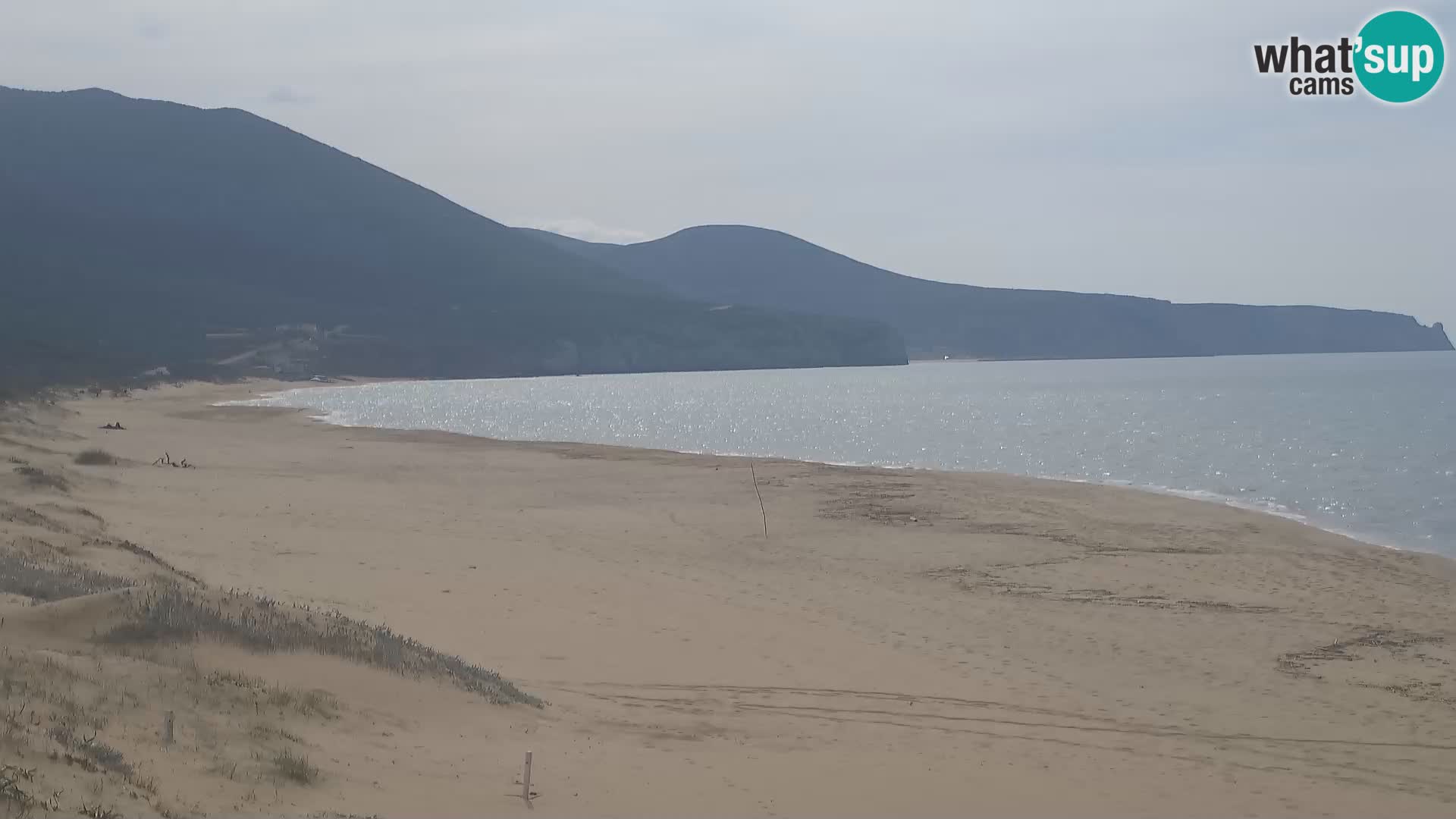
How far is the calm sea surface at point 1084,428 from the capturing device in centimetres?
3456

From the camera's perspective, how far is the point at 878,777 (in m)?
9.08

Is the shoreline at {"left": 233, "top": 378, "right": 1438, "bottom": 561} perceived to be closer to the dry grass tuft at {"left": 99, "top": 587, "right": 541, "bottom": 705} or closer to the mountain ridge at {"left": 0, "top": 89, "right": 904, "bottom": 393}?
the dry grass tuft at {"left": 99, "top": 587, "right": 541, "bottom": 705}

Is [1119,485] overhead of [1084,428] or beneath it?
beneath

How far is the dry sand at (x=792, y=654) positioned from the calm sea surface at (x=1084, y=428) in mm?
9301

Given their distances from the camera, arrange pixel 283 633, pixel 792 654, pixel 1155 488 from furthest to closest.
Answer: pixel 1155 488 < pixel 792 654 < pixel 283 633

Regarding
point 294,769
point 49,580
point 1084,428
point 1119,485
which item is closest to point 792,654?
point 294,769

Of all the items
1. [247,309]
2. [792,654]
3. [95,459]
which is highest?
[247,309]

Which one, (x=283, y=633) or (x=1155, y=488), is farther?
(x=1155, y=488)

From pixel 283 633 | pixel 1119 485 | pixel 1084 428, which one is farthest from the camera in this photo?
pixel 1084 428

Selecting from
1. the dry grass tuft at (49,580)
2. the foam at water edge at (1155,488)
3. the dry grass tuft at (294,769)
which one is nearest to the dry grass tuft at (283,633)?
the dry grass tuft at (49,580)

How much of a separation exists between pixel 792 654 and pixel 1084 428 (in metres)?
52.0

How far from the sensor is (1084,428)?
2430 inches

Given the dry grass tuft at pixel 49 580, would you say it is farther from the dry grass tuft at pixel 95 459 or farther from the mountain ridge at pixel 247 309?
the mountain ridge at pixel 247 309

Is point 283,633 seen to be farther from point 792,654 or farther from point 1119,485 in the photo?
point 1119,485
